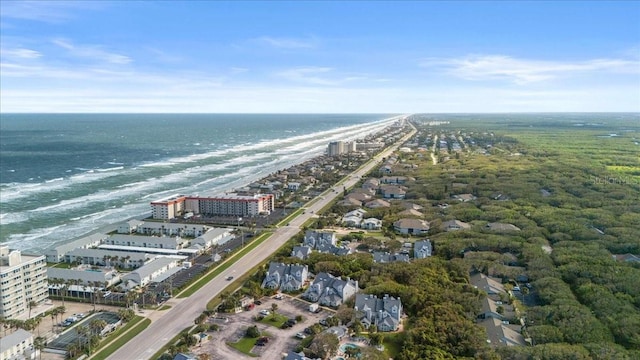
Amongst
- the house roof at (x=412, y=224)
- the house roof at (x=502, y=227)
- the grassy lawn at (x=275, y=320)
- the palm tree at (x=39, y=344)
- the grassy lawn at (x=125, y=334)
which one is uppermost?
the house roof at (x=502, y=227)

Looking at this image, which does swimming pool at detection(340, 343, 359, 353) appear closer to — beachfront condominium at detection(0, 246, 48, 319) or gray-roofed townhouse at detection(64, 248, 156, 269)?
beachfront condominium at detection(0, 246, 48, 319)

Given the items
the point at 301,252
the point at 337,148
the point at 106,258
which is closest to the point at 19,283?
the point at 106,258

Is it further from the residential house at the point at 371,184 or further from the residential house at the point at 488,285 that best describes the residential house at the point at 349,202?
the residential house at the point at 488,285

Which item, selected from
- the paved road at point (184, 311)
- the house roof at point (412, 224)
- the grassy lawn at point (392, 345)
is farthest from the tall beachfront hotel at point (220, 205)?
the grassy lawn at point (392, 345)

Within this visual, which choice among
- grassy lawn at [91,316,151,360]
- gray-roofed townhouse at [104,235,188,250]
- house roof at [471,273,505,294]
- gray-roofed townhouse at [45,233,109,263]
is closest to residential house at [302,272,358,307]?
house roof at [471,273,505,294]

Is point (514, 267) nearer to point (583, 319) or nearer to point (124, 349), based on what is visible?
point (583, 319)

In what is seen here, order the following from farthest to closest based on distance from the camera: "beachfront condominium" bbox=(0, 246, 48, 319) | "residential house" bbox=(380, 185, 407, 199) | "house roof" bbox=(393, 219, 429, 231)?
1. "residential house" bbox=(380, 185, 407, 199)
2. "house roof" bbox=(393, 219, 429, 231)
3. "beachfront condominium" bbox=(0, 246, 48, 319)

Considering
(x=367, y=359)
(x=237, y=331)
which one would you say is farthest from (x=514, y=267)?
(x=237, y=331)
